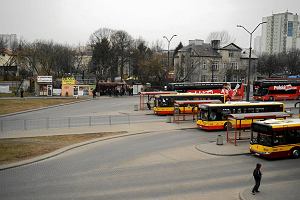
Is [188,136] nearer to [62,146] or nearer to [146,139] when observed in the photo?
[146,139]

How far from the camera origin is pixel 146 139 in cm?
2647

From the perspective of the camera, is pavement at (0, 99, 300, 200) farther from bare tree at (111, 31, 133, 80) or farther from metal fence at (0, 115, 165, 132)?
bare tree at (111, 31, 133, 80)

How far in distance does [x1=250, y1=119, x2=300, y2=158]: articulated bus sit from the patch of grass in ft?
37.8

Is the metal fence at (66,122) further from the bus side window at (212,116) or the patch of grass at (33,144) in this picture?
the bus side window at (212,116)

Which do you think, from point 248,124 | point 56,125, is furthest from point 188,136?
point 56,125

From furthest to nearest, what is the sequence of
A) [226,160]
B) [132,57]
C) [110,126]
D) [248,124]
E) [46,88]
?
1. [132,57]
2. [46,88]
3. [110,126]
4. [248,124]
5. [226,160]

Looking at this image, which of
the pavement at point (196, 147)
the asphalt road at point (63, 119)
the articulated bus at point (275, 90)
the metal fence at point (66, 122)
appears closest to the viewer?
the pavement at point (196, 147)

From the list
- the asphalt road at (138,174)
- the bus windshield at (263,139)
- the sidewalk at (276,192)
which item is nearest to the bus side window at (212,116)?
the asphalt road at (138,174)

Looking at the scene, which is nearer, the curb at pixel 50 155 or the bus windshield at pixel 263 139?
the curb at pixel 50 155

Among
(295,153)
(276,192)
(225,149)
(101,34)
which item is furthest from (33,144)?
(101,34)

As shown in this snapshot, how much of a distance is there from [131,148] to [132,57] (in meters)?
74.8

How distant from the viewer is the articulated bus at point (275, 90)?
5541cm

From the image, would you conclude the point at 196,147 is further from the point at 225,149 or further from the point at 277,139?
the point at 277,139

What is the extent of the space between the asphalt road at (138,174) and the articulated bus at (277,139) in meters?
0.59
